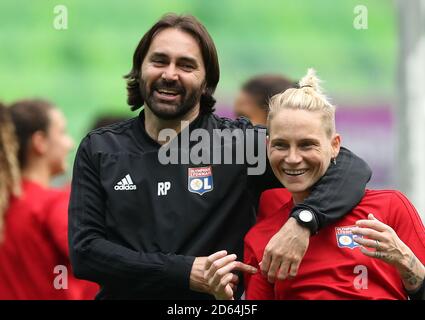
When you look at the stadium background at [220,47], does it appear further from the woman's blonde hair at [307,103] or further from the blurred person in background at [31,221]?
the woman's blonde hair at [307,103]

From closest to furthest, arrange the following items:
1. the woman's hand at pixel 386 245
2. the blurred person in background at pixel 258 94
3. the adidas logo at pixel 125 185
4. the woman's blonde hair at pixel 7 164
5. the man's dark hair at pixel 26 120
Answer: the woman's hand at pixel 386 245
the adidas logo at pixel 125 185
the woman's blonde hair at pixel 7 164
the man's dark hair at pixel 26 120
the blurred person in background at pixel 258 94

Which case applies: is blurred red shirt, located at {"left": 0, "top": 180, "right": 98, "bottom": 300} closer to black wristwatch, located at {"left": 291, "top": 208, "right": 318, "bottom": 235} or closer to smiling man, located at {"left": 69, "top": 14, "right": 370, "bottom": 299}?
smiling man, located at {"left": 69, "top": 14, "right": 370, "bottom": 299}

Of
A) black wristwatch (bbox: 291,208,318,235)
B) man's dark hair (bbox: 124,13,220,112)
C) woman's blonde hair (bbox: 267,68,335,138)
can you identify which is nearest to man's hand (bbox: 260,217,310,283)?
black wristwatch (bbox: 291,208,318,235)

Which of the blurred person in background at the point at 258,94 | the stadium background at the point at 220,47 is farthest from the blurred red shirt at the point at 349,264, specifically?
the stadium background at the point at 220,47

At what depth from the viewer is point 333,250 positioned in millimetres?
3803

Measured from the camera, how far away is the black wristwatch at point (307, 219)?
375 centimetres

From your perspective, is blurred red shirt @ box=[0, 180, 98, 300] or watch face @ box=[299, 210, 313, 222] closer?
watch face @ box=[299, 210, 313, 222]

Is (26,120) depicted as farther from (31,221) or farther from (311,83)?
(311,83)

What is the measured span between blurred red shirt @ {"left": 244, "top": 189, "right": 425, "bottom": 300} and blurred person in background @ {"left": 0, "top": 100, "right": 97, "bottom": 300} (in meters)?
2.00

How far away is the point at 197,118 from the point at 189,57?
25 centimetres

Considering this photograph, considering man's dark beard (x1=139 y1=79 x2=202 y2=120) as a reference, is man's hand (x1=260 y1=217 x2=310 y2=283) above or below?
below

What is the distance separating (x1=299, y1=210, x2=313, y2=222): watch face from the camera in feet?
12.3

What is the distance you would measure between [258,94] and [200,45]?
2041mm
